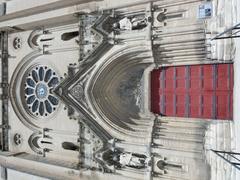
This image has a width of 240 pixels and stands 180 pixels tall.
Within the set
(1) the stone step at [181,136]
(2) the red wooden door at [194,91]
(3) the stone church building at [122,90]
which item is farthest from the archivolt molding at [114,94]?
(2) the red wooden door at [194,91]

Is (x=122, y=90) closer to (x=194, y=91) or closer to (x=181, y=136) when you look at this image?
(x=194, y=91)

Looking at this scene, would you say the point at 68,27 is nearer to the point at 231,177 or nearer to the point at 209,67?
the point at 209,67

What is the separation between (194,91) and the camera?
1125cm

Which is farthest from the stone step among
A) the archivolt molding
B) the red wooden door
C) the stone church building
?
the red wooden door

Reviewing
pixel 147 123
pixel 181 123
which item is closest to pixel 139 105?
pixel 147 123

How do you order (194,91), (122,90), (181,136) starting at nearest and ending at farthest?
1. (181,136)
2. (194,91)
3. (122,90)

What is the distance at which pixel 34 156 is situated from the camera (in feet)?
46.2

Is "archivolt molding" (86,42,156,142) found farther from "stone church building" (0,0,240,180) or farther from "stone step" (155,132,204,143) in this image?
"stone step" (155,132,204,143)

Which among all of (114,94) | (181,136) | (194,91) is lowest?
(181,136)

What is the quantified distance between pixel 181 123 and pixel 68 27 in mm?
4629

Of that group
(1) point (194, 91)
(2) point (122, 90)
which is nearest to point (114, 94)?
(2) point (122, 90)

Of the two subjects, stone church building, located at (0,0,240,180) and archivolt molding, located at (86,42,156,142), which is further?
archivolt molding, located at (86,42,156,142)

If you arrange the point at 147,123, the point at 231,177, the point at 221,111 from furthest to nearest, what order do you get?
the point at 147,123 → the point at 221,111 → the point at 231,177

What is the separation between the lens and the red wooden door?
10711mm
